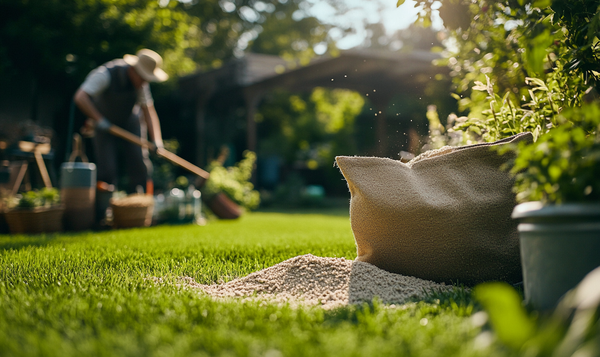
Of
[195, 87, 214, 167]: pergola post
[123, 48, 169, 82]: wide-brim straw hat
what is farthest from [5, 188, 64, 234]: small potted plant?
[195, 87, 214, 167]: pergola post

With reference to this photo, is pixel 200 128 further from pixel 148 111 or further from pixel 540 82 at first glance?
pixel 540 82

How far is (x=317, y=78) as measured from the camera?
37.5 ft

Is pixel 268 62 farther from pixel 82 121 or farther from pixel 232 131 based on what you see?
pixel 82 121

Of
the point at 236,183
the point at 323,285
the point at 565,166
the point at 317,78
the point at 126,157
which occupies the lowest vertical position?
the point at 323,285

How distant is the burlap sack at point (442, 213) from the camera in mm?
2158

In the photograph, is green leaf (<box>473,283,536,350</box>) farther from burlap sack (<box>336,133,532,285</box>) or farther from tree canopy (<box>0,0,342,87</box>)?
tree canopy (<box>0,0,342,87</box>)

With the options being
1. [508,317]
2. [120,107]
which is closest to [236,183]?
[120,107]

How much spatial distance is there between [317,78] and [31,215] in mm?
7989

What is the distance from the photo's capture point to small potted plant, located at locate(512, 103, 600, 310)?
1274 mm

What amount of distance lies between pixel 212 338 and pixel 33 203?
14.3 ft

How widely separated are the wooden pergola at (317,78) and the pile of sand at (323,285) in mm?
8342

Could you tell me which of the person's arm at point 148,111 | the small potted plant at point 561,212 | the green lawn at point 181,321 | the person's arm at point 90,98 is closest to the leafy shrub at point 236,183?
the person's arm at point 148,111

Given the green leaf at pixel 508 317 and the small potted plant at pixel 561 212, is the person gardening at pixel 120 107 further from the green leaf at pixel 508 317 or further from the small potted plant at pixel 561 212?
the green leaf at pixel 508 317

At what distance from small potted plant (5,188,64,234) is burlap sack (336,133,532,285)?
3898mm
